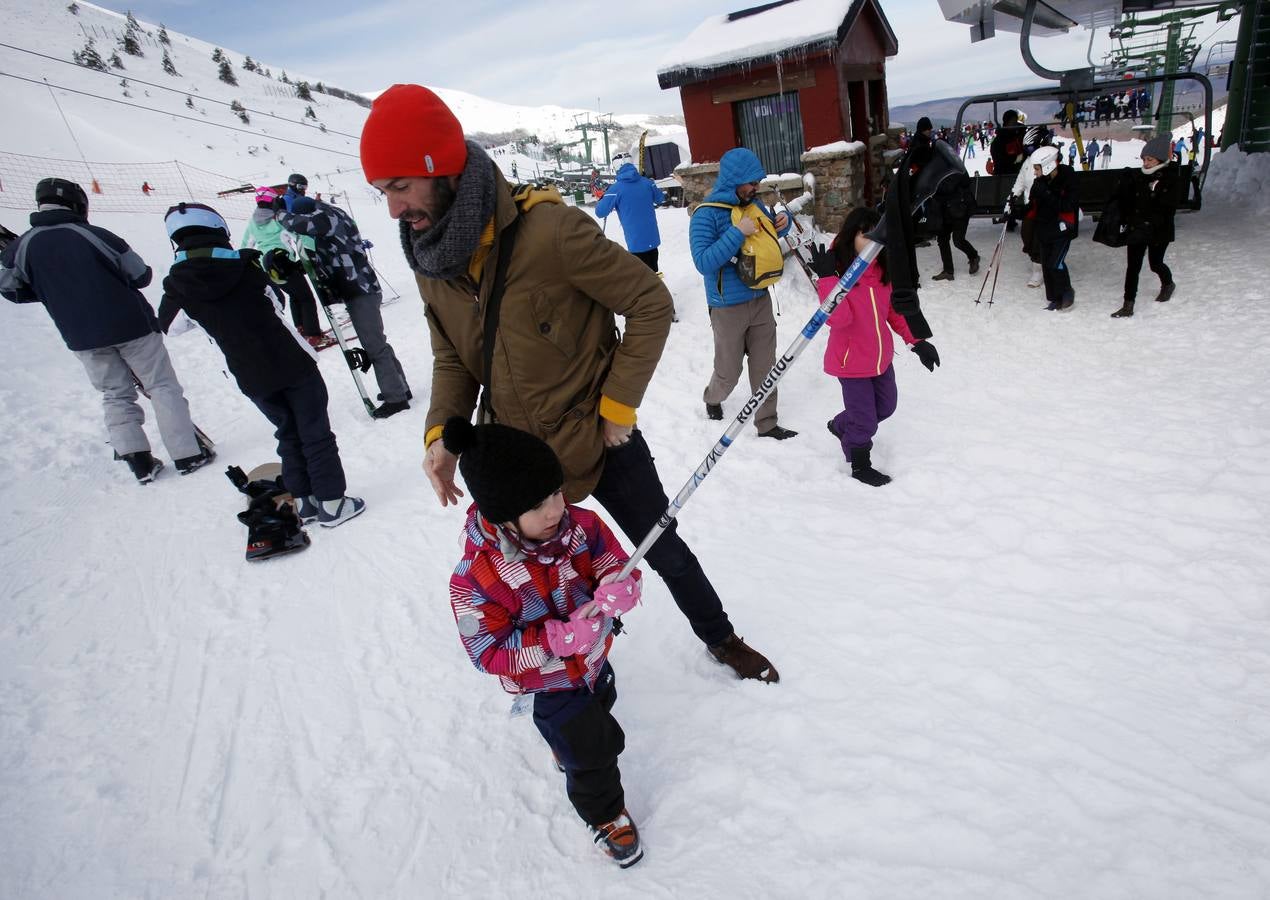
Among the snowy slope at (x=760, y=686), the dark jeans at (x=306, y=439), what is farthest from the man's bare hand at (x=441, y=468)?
the dark jeans at (x=306, y=439)

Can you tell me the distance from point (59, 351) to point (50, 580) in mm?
5177

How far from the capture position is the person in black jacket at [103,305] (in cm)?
461

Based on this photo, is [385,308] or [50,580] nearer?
[50,580]

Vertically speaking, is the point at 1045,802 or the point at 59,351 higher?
the point at 59,351

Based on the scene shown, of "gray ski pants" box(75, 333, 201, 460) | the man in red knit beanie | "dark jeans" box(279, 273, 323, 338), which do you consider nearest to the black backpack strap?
the man in red knit beanie

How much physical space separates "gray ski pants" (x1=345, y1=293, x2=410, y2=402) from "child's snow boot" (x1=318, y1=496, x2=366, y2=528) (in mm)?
1916

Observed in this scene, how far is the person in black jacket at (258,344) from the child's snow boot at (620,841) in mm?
3285

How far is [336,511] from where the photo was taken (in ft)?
15.0

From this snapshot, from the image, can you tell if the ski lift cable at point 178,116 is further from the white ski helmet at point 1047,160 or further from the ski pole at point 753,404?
the ski pole at point 753,404

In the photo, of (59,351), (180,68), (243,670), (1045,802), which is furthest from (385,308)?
(180,68)

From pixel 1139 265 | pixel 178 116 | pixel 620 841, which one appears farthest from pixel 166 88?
pixel 620 841

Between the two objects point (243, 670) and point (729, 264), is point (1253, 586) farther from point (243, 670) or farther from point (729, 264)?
point (243, 670)

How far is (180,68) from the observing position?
31438 millimetres

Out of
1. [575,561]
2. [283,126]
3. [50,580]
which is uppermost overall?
[283,126]
